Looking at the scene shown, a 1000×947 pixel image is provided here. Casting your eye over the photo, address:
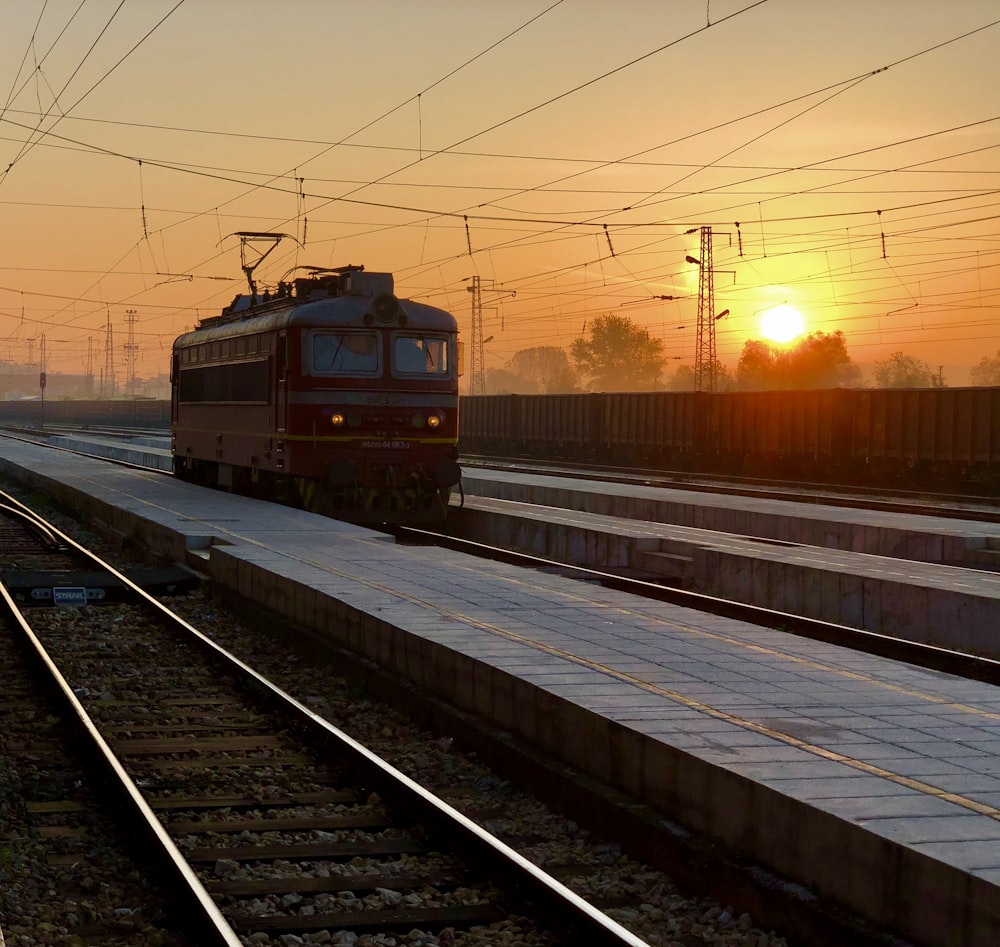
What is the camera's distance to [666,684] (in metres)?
7.56

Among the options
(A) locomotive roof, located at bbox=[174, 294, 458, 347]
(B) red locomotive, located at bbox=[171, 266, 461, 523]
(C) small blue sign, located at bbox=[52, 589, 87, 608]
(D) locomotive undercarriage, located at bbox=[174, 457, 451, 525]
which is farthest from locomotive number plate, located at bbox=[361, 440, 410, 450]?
(C) small blue sign, located at bbox=[52, 589, 87, 608]

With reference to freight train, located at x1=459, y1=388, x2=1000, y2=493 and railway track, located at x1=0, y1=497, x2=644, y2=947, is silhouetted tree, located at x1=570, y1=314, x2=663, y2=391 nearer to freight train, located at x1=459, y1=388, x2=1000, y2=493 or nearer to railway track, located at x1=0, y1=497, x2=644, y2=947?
freight train, located at x1=459, y1=388, x2=1000, y2=493

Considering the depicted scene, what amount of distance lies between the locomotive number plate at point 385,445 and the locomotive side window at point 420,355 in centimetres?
104

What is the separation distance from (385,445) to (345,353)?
1426 mm

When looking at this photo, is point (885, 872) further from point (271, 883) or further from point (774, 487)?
point (774, 487)

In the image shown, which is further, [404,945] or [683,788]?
[683,788]

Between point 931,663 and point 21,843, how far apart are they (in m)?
6.64

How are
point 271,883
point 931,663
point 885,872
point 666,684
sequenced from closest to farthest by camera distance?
point 885,872
point 271,883
point 666,684
point 931,663

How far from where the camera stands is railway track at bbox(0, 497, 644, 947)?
5.17 m

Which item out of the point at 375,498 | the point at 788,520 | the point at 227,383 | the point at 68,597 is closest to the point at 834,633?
the point at 68,597

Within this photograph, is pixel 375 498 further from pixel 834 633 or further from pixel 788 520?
pixel 834 633

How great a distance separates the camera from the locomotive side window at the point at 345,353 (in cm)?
2009

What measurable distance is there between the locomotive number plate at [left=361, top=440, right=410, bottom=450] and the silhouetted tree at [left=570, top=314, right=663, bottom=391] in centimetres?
14479

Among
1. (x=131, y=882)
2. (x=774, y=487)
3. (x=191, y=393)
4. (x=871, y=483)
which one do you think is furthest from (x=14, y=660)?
(x=871, y=483)
